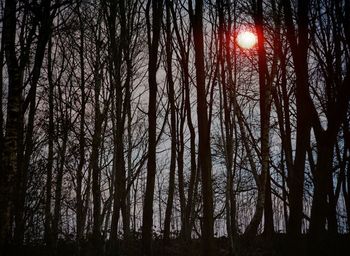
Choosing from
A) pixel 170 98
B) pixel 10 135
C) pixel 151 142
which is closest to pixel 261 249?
pixel 151 142

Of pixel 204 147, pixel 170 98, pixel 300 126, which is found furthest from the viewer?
pixel 170 98

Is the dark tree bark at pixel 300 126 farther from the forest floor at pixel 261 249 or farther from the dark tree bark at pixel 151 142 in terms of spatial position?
the dark tree bark at pixel 151 142

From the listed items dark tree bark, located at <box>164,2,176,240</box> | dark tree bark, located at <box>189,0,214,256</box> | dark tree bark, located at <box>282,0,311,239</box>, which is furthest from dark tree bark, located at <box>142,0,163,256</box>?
dark tree bark, located at <box>282,0,311,239</box>

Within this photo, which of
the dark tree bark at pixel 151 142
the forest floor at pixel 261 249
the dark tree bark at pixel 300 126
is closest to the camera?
the dark tree bark at pixel 300 126

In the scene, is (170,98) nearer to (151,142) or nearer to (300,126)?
(151,142)

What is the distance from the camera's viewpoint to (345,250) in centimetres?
741

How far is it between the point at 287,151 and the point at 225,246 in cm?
360

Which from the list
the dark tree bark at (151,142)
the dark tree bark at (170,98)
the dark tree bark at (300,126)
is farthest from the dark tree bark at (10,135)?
the dark tree bark at (300,126)

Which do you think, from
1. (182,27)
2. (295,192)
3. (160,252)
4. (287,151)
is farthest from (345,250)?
(182,27)

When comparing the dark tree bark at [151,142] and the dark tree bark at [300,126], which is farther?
the dark tree bark at [151,142]

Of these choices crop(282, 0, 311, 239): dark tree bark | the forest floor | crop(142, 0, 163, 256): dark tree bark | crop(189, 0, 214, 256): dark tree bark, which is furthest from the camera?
crop(142, 0, 163, 256): dark tree bark

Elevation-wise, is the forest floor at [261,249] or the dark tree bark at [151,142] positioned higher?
the dark tree bark at [151,142]

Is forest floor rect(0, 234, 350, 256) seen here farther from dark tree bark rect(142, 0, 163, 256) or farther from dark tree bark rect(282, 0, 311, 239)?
dark tree bark rect(142, 0, 163, 256)

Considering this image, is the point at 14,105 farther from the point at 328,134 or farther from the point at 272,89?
the point at 272,89
